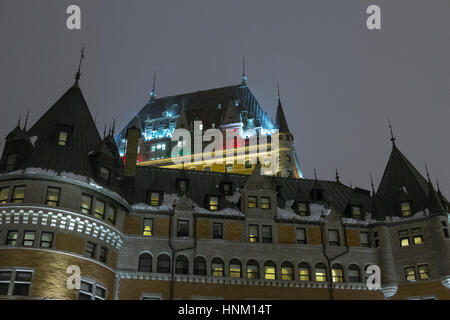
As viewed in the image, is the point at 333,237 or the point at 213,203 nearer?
the point at 213,203

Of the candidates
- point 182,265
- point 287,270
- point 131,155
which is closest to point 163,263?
point 182,265

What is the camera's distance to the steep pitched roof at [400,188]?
50.0 metres

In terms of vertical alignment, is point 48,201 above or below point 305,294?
above

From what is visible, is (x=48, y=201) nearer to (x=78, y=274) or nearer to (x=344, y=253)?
(x=78, y=274)

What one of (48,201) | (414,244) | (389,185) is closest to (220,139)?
(389,185)

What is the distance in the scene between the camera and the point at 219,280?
145 ft

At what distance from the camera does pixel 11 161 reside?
1634 inches

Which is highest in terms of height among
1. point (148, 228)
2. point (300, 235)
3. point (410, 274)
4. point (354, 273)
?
point (300, 235)

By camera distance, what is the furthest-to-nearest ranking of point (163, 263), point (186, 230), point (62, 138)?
point (186, 230) < point (163, 263) < point (62, 138)

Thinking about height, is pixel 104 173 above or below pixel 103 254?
above

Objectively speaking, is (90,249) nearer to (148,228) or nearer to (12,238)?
(12,238)

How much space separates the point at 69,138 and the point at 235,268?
17.4 metres

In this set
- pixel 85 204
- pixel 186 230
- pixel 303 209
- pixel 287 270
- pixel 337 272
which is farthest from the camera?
pixel 303 209
